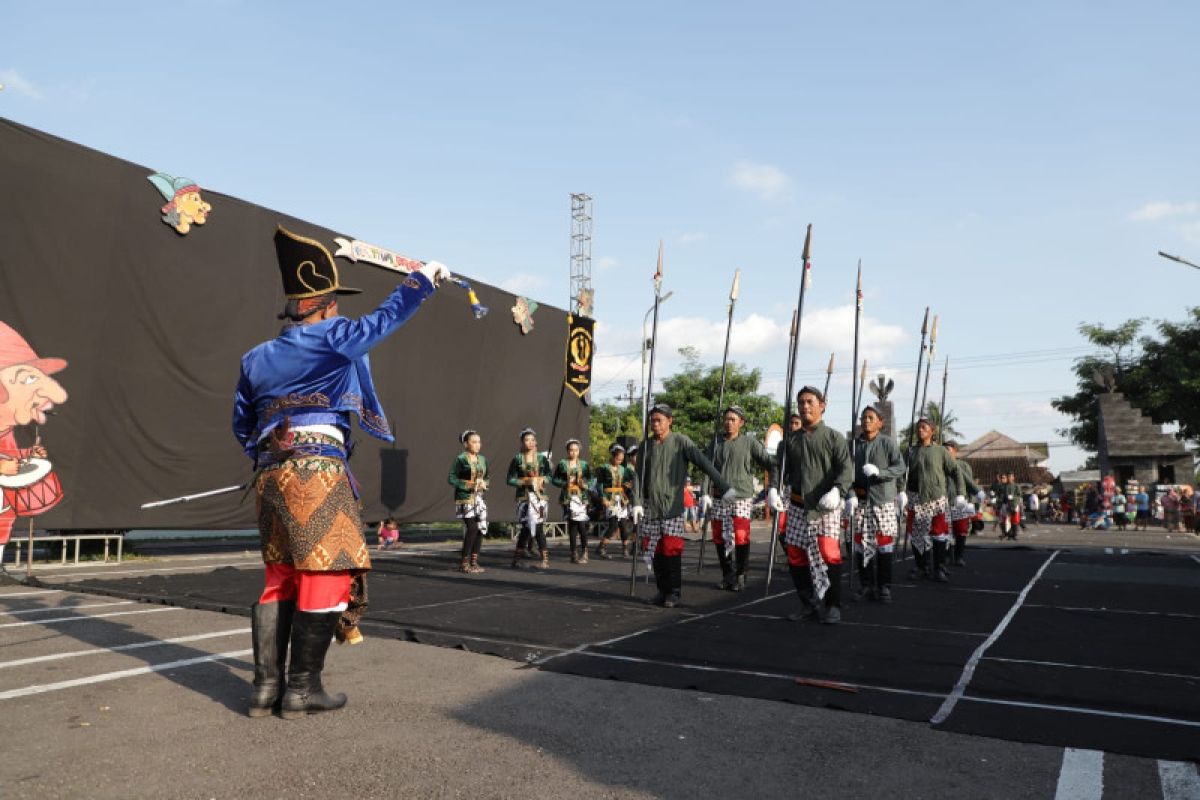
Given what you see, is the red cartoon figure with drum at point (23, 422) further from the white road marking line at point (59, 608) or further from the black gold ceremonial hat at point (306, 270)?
the black gold ceremonial hat at point (306, 270)

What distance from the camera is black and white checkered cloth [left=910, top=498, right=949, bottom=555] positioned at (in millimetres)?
10578

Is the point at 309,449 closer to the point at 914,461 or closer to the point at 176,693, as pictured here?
the point at 176,693

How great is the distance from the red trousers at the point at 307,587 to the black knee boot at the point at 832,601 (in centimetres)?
407

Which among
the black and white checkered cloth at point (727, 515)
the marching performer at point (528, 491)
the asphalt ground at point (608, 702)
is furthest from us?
the marching performer at point (528, 491)

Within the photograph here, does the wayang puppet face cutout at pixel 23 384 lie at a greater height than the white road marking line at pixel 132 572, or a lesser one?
greater

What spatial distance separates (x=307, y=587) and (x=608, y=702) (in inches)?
58.6

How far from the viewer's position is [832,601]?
6.70 meters

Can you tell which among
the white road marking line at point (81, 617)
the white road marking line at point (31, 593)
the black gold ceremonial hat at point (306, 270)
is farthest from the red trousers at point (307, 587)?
the white road marking line at point (31, 593)

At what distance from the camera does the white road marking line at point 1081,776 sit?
2.86 meters

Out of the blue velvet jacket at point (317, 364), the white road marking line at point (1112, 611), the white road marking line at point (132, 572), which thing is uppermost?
the blue velvet jacket at point (317, 364)

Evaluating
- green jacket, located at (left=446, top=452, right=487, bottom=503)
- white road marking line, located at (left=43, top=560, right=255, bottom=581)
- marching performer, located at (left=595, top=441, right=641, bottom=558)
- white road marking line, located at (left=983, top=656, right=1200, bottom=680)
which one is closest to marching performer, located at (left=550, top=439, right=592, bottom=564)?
marching performer, located at (left=595, top=441, right=641, bottom=558)

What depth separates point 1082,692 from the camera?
170 inches

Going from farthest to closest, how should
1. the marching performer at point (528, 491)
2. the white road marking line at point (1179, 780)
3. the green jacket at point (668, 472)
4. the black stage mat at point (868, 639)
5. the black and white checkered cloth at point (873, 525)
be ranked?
the marching performer at point (528, 491) < the black and white checkered cloth at point (873, 525) < the green jacket at point (668, 472) < the black stage mat at point (868, 639) < the white road marking line at point (1179, 780)

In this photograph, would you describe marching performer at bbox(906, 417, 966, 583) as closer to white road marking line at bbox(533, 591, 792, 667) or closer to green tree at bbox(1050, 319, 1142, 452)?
white road marking line at bbox(533, 591, 792, 667)
